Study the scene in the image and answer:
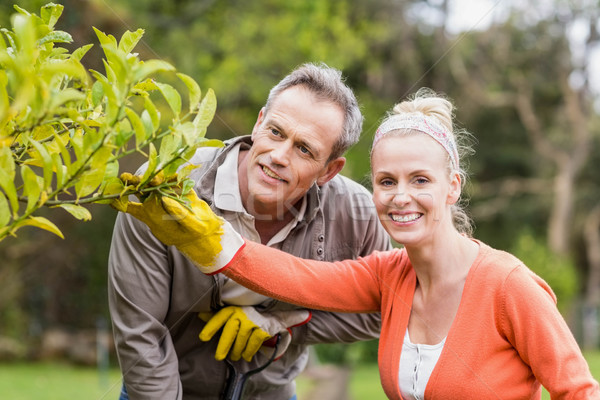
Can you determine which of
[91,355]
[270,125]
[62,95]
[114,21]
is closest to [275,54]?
[114,21]

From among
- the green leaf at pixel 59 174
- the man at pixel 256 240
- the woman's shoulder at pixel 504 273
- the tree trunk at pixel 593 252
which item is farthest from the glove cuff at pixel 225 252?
the tree trunk at pixel 593 252

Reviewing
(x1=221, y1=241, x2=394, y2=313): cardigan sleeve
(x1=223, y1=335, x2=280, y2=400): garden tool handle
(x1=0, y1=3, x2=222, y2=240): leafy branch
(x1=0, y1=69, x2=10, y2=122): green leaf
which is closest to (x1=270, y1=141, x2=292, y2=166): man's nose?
(x1=221, y1=241, x2=394, y2=313): cardigan sleeve

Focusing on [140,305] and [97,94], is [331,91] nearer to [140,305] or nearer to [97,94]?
[140,305]

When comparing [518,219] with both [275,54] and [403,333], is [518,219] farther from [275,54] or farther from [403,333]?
[403,333]

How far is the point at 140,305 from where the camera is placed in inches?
92.5

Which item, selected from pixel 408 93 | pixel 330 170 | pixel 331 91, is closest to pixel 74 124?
pixel 331 91

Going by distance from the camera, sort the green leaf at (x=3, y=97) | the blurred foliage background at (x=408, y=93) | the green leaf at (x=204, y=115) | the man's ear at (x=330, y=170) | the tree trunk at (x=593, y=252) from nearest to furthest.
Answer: the green leaf at (x=3, y=97) < the green leaf at (x=204, y=115) < the man's ear at (x=330, y=170) < the blurred foliage background at (x=408, y=93) < the tree trunk at (x=593, y=252)

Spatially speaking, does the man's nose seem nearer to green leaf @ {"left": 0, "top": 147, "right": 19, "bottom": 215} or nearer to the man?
the man

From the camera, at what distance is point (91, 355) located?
35.3ft

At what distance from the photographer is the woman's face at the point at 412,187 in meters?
2.05

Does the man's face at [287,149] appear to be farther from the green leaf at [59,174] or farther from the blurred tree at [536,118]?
the blurred tree at [536,118]

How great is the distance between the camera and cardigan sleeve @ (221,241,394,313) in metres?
2.17

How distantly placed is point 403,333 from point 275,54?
35.2 feet

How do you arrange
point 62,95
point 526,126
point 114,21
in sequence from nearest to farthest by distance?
point 62,95 → point 114,21 → point 526,126
